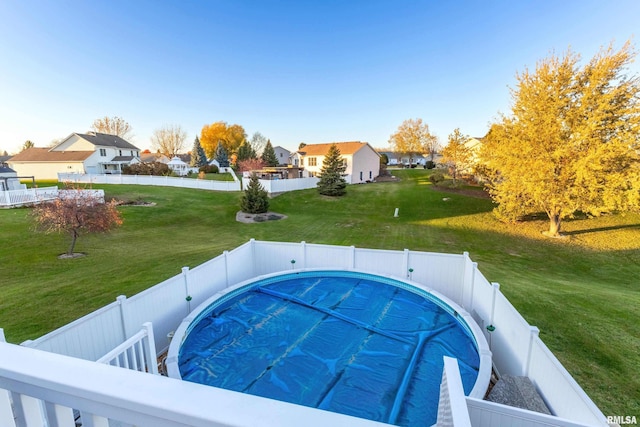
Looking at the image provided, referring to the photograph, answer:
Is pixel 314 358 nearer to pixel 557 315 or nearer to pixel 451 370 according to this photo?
pixel 451 370

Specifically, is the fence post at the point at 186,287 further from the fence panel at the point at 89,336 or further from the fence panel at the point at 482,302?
the fence panel at the point at 482,302

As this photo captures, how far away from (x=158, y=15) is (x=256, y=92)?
18.1 meters

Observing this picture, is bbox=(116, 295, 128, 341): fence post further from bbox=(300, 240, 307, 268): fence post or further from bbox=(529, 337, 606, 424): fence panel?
bbox=(529, 337, 606, 424): fence panel

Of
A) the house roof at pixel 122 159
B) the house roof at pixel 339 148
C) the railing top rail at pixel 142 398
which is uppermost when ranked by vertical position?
the house roof at pixel 339 148

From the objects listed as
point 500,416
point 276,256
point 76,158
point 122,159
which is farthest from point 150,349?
point 122,159

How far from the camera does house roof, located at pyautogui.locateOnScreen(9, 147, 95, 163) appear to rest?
37375 millimetres

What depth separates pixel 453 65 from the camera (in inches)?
857

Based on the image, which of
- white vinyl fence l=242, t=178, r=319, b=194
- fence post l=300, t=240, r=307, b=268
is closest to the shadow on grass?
fence post l=300, t=240, r=307, b=268

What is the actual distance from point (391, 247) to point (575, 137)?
11.2 m

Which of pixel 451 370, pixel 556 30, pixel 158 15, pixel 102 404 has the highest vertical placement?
pixel 158 15

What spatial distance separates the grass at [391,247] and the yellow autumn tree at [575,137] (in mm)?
2626

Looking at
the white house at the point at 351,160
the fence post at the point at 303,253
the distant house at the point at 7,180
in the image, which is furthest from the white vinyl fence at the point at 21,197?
the white house at the point at 351,160

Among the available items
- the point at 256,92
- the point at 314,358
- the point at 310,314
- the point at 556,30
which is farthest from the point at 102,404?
the point at 256,92

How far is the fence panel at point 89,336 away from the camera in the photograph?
4.12 metres
